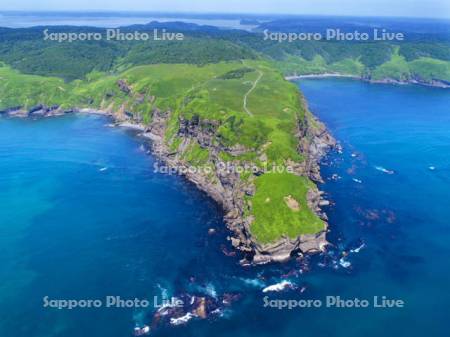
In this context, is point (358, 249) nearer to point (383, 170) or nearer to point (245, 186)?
point (245, 186)

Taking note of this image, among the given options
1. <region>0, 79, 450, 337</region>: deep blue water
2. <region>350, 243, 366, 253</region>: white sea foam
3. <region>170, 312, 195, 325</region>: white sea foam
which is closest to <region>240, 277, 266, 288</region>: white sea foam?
<region>0, 79, 450, 337</region>: deep blue water

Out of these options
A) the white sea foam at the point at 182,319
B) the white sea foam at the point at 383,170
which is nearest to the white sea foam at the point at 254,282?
the white sea foam at the point at 182,319

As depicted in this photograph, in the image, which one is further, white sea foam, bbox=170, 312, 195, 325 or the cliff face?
the cliff face

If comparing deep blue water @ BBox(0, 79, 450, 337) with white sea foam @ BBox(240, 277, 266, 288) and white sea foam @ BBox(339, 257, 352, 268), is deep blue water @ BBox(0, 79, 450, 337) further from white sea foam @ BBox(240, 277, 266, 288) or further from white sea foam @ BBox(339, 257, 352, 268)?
white sea foam @ BBox(339, 257, 352, 268)

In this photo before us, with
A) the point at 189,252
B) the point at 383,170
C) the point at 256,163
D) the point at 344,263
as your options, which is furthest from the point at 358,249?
the point at 383,170

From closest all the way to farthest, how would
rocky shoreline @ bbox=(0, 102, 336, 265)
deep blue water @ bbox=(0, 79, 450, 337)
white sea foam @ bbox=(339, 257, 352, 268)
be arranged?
1. deep blue water @ bbox=(0, 79, 450, 337)
2. white sea foam @ bbox=(339, 257, 352, 268)
3. rocky shoreline @ bbox=(0, 102, 336, 265)

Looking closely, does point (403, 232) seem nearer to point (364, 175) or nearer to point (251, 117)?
point (364, 175)
